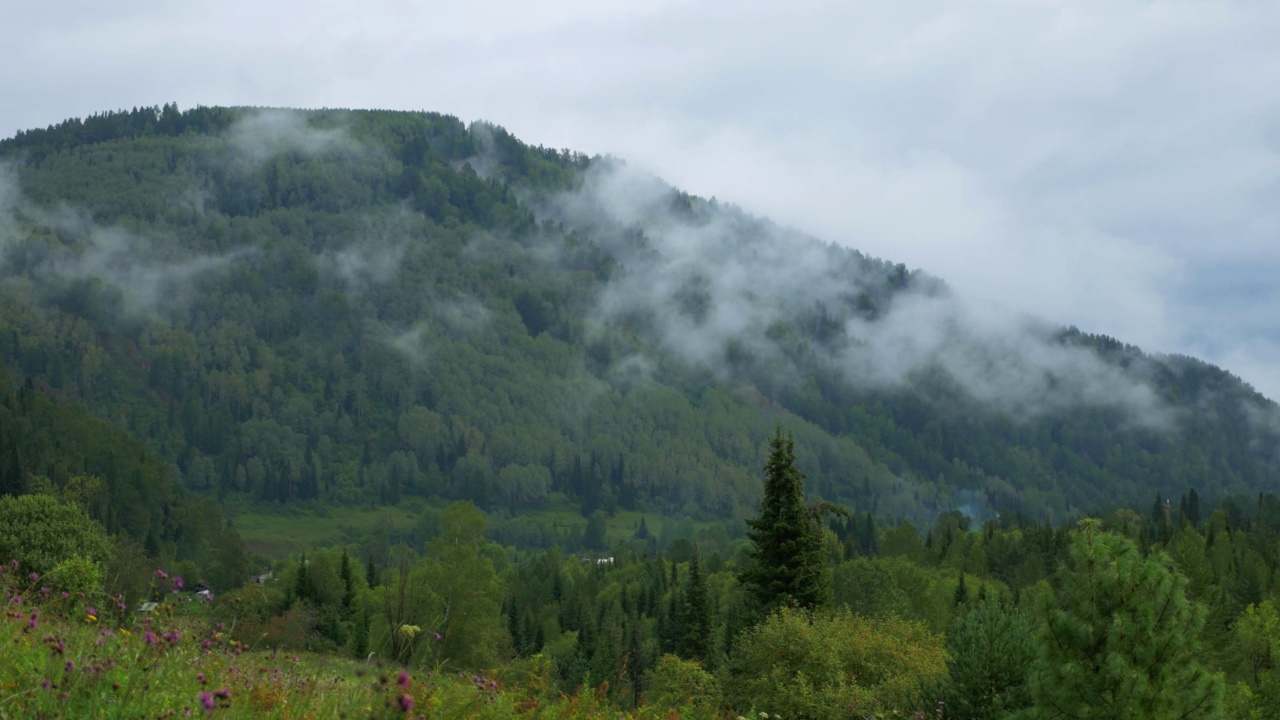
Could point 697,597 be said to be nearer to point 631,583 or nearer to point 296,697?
point 296,697

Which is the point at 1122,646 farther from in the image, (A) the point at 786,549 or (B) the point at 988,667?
(A) the point at 786,549

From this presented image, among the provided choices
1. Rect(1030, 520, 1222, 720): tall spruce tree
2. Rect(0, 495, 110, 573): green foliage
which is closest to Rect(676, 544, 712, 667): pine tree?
Rect(0, 495, 110, 573): green foliage

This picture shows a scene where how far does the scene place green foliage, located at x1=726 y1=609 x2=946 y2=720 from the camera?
3541 centimetres

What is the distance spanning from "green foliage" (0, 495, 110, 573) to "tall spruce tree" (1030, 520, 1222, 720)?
61326 mm

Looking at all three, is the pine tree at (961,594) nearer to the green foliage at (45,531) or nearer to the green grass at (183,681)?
the green foliage at (45,531)

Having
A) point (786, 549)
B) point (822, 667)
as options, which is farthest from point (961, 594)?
point (822, 667)

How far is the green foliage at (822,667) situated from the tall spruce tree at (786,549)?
11713 millimetres

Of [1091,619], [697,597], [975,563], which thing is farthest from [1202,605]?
[975,563]

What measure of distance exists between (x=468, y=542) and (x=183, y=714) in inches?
3883

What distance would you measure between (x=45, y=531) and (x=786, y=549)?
165 feet

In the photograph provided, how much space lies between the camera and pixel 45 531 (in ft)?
237

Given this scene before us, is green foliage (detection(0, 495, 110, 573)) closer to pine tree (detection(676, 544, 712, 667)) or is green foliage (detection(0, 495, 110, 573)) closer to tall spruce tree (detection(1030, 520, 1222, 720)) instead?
pine tree (detection(676, 544, 712, 667))

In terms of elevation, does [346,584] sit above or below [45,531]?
below

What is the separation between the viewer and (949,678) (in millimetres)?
30766
